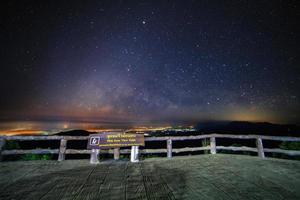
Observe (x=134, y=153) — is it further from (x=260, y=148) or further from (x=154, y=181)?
(x=260, y=148)

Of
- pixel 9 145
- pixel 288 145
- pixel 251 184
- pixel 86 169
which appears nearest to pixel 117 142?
pixel 86 169

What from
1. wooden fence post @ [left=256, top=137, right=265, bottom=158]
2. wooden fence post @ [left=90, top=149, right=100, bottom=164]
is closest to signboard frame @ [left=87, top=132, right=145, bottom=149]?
wooden fence post @ [left=90, top=149, right=100, bottom=164]

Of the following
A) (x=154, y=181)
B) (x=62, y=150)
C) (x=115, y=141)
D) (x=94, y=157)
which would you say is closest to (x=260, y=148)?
(x=154, y=181)

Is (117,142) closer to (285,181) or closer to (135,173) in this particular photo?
(135,173)

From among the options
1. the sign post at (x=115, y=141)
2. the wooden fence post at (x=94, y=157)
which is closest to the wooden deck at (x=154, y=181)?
the wooden fence post at (x=94, y=157)

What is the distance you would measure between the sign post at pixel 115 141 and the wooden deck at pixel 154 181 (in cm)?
109

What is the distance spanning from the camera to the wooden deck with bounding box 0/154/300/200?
13.0ft

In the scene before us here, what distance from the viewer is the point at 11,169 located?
633 cm

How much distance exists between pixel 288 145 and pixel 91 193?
41.6 feet

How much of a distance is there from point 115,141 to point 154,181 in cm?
324

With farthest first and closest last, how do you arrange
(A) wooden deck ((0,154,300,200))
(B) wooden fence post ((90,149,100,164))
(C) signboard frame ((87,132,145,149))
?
(C) signboard frame ((87,132,145,149)), (B) wooden fence post ((90,149,100,164)), (A) wooden deck ((0,154,300,200))

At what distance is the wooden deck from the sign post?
1.09 metres

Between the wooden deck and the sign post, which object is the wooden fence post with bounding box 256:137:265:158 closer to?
Result: the wooden deck

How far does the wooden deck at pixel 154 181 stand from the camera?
Answer: 13.0 ft
